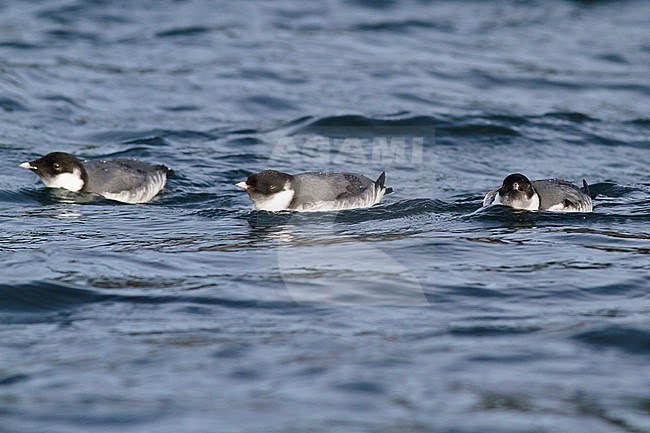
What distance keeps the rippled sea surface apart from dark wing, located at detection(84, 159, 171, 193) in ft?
1.00

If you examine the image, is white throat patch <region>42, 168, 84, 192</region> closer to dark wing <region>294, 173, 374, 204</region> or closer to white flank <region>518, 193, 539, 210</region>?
dark wing <region>294, 173, 374, 204</region>

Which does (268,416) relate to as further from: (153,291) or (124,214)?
(124,214)

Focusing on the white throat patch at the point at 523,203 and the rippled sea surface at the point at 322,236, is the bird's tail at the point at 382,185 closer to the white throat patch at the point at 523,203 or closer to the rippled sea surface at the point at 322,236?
the rippled sea surface at the point at 322,236

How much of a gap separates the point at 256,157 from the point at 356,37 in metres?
8.98

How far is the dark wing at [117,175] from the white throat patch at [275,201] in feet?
5.64

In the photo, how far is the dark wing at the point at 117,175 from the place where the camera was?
13.6m

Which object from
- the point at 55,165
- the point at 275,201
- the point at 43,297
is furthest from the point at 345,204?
the point at 43,297

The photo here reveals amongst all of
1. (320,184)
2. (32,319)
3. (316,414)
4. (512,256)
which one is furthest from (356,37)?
(316,414)

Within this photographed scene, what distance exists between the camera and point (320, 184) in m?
12.8

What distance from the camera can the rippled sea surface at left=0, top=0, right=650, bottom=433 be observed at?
23.8 feet

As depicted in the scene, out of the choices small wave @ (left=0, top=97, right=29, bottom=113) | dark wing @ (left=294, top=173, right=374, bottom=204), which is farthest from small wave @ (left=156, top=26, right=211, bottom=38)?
dark wing @ (left=294, top=173, right=374, bottom=204)

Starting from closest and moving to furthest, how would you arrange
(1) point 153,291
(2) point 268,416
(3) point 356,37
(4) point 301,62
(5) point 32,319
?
(2) point 268,416 → (5) point 32,319 → (1) point 153,291 → (4) point 301,62 → (3) point 356,37

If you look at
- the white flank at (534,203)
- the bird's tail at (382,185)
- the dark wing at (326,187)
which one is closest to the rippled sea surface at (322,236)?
the white flank at (534,203)

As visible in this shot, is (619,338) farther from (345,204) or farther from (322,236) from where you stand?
(345,204)
